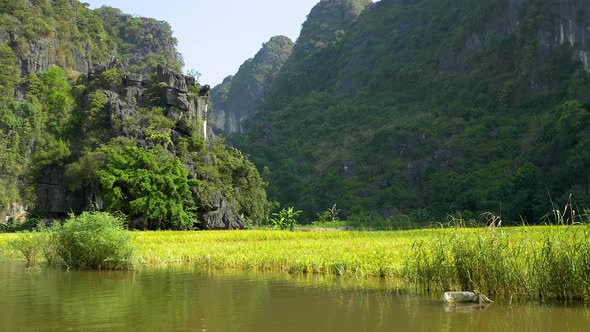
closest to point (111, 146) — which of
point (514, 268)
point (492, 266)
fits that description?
point (492, 266)

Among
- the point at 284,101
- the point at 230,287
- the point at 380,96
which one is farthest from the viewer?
the point at 284,101

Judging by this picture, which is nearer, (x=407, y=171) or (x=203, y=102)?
(x=203, y=102)

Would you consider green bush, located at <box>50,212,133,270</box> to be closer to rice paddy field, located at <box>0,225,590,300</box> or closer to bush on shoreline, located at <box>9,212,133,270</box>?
bush on shoreline, located at <box>9,212,133,270</box>

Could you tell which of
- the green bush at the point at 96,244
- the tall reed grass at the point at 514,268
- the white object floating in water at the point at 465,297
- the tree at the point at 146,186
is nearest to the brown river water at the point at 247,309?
the white object floating in water at the point at 465,297

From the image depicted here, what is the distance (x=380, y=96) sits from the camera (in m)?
123

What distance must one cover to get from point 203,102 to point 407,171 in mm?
38614

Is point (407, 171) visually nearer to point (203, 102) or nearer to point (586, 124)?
point (586, 124)

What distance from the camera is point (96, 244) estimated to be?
60.0 feet

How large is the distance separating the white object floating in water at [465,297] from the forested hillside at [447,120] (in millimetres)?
52798

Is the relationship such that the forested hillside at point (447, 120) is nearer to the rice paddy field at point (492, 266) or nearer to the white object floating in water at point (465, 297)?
the rice paddy field at point (492, 266)

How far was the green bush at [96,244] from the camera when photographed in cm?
1812

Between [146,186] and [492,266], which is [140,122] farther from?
[492,266]

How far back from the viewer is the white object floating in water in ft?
32.7

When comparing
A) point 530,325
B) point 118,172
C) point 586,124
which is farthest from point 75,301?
point 586,124
